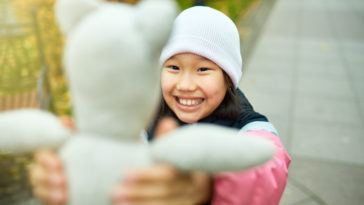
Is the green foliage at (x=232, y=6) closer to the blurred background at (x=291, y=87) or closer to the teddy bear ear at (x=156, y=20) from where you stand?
the blurred background at (x=291, y=87)

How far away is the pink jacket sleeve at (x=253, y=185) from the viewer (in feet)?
3.65

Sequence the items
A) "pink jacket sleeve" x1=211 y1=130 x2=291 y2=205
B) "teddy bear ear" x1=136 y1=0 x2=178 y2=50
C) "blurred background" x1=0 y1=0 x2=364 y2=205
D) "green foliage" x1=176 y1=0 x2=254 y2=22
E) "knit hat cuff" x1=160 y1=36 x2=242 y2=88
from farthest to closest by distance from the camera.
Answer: "green foliage" x1=176 y1=0 x2=254 y2=22 → "blurred background" x1=0 y1=0 x2=364 y2=205 → "knit hat cuff" x1=160 y1=36 x2=242 y2=88 → "pink jacket sleeve" x1=211 y1=130 x2=291 y2=205 → "teddy bear ear" x1=136 y1=0 x2=178 y2=50

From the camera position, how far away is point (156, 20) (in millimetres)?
632

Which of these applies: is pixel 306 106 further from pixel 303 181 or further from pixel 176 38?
pixel 176 38

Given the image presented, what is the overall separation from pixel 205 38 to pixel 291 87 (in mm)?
3487

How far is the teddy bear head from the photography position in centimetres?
64

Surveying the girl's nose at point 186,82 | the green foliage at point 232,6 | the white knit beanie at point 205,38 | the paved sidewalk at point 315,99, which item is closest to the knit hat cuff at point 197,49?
the white knit beanie at point 205,38

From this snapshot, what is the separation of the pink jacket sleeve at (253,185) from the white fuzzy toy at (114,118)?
428mm

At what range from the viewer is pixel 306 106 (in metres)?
4.13

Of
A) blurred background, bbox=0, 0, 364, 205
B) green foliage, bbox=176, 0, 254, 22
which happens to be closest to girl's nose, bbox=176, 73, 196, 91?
blurred background, bbox=0, 0, 364, 205

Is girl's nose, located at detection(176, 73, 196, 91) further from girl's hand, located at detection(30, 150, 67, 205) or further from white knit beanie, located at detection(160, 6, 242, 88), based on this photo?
girl's hand, located at detection(30, 150, 67, 205)

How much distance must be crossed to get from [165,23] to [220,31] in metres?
0.90

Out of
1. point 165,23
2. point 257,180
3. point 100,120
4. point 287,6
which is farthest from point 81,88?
point 287,6

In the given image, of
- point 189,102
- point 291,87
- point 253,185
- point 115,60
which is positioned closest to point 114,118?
point 115,60
